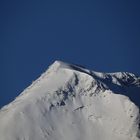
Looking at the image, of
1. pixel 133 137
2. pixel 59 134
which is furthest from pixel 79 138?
pixel 133 137

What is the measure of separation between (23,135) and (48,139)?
31.8ft

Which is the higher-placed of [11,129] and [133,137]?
[11,129]

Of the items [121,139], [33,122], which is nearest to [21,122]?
[33,122]

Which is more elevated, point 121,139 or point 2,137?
point 2,137

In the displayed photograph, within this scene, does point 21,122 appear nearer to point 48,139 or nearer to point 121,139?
point 48,139

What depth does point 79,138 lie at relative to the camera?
652 feet

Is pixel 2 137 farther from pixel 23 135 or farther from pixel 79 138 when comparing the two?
pixel 79 138

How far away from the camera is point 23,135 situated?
630ft

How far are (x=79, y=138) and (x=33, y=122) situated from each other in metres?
19.3

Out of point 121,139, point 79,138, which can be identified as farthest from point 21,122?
point 121,139

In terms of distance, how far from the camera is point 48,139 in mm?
192750

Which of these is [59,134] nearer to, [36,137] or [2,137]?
[36,137]

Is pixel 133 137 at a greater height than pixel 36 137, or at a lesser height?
lesser

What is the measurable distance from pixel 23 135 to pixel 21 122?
8.30 meters
